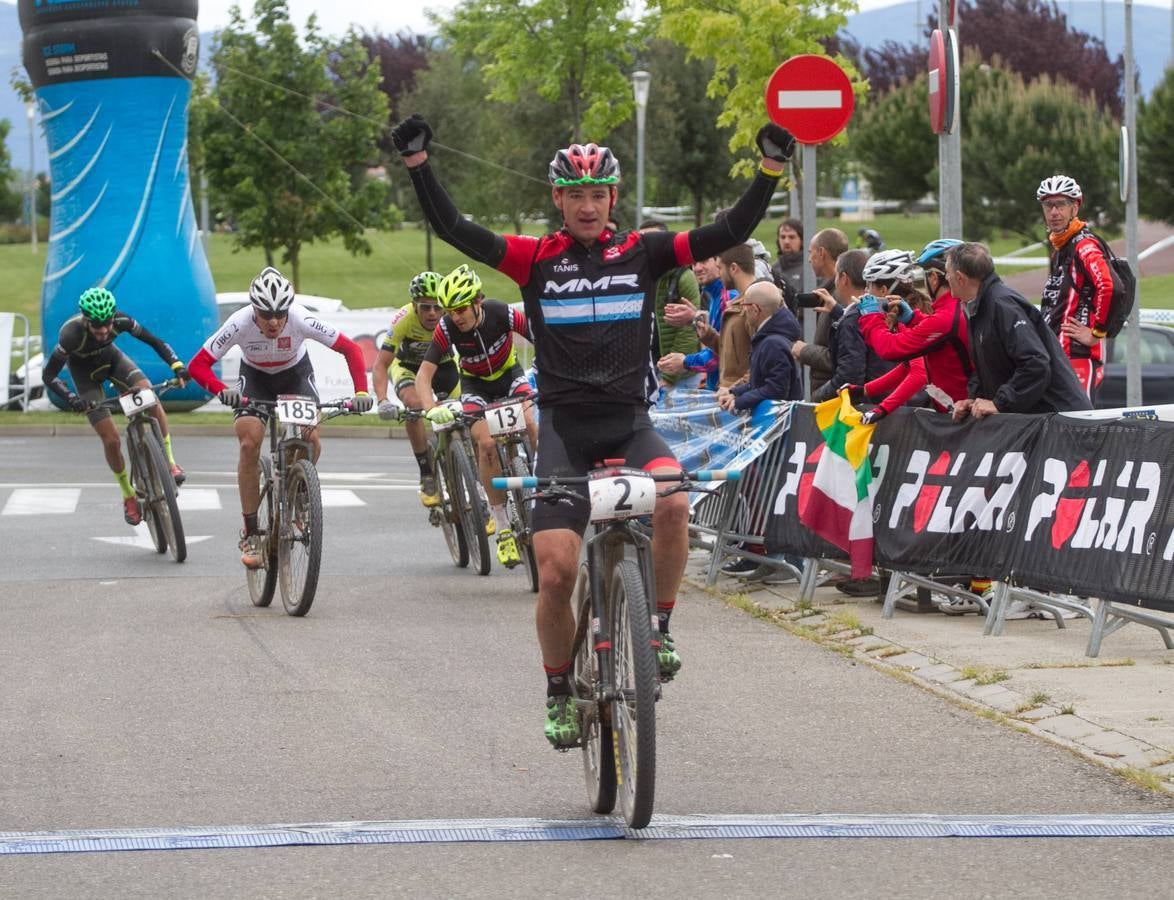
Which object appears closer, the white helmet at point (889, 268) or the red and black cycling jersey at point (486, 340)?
the white helmet at point (889, 268)

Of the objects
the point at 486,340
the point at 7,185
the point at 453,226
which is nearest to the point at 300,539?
the point at 486,340

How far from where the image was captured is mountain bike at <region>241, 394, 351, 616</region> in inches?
416

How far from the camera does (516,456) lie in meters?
11.6

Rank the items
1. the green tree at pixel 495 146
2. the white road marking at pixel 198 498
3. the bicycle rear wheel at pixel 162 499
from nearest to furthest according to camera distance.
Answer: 1. the bicycle rear wheel at pixel 162 499
2. the white road marking at pixel 198 498
3. the green tree at pixel 495 146

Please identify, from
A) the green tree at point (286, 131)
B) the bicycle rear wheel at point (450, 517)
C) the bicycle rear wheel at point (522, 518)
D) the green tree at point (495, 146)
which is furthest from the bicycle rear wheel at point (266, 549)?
the green tree at point (495, 146)

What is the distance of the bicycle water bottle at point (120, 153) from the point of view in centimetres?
2798

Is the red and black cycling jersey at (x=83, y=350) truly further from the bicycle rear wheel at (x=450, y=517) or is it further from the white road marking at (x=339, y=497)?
the white road marking at (x=339, y=497)

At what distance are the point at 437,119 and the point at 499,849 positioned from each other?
70.4m

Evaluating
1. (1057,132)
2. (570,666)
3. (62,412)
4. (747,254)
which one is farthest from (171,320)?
(1057,132)

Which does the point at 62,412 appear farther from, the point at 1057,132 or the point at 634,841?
the point at 1057,132

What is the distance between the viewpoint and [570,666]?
6.37m

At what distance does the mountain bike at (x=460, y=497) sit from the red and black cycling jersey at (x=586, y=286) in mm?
5429

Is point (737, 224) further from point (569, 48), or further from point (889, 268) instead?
point (569, 48)

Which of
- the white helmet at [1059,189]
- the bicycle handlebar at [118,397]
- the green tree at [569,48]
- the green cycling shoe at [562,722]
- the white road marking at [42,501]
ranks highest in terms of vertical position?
the green tree at [569,48]
